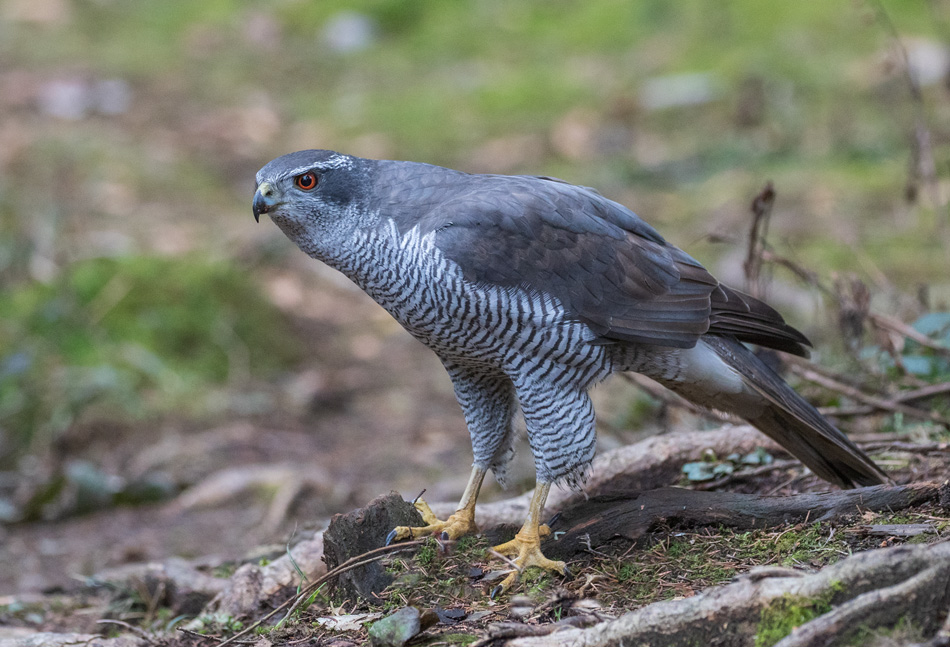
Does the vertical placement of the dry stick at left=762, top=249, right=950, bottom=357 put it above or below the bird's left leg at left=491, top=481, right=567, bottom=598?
→ above

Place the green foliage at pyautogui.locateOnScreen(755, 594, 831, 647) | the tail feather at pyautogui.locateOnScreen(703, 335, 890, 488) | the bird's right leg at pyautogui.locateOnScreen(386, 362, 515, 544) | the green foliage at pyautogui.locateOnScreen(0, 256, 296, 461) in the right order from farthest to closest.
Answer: the green foliage at pyautogui.locateOnScreen(0, 256, 296, 461) < the bird's right leg at pyautogui.locateOnScreen(386, 362, 515, 544) < the tail feather at pyautogui.locateOnScreen(703, 335, 890, 488) < the green foliage at pyautogui.locateOnScreen(755, 594, 831, 647)

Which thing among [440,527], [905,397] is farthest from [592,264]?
[905,397]

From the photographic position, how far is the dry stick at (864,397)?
14.6ft

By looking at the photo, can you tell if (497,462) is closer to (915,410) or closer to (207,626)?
(207,626)

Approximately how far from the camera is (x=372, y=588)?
354cm

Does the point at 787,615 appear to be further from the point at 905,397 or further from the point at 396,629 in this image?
the point at 905,397

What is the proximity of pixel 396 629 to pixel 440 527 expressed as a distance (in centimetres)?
105

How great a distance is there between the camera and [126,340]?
298 inches

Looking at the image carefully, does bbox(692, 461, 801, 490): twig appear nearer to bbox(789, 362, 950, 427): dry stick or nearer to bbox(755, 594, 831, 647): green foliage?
bbox(789, 362, 950, 427): dry stick

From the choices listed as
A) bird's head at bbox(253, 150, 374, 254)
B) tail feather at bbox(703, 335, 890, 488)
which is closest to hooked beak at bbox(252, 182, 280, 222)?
bird's head at bbox(253, 150, 374, 254)

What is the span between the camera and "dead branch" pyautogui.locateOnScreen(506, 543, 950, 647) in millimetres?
2508

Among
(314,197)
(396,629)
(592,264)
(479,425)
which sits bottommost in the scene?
(396,629)

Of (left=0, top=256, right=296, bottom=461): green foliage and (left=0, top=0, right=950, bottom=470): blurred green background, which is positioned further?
(left=0, top=0, right=950, bottom=470): blurred green background

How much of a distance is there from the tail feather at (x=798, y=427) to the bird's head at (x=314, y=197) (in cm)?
160
